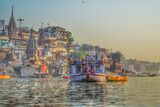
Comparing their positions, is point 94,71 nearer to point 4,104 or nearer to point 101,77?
point 101,77

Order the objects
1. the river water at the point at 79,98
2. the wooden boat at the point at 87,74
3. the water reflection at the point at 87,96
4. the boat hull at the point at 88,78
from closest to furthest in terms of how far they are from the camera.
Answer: the river water at the point at 79,98, the water reflection at the point at 87,96, the boat hull at the point at 88,78, the wooden boat at the point at 87,74

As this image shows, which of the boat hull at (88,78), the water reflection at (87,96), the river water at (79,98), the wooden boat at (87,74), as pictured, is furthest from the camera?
the wooden boat at (87,74)

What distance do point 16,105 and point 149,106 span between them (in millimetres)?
11437

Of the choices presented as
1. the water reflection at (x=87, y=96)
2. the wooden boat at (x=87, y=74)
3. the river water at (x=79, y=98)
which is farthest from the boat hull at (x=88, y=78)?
the water reflection at (x=87, y=96)

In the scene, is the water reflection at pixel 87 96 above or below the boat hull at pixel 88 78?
below

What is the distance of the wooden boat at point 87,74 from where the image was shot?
10631cm

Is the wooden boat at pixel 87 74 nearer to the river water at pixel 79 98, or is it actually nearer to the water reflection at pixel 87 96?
the river water at pixel 79 98

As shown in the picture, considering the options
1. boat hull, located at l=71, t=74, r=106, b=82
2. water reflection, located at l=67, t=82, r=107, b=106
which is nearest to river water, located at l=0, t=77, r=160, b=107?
water reflection, located at l=67, t=82, r=107, b=106

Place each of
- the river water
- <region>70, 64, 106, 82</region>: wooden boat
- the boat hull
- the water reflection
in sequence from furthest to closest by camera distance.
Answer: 1. <region>70, 64, 106, 82</region>: wooden boat
2. the boat hull
3. the water reflection
4. the river water

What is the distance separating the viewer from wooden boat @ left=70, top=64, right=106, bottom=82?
106312mm

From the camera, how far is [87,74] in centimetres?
10569

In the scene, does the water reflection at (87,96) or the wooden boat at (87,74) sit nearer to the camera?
the water reflection at (87,96)

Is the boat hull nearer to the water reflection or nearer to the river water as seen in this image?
the river water

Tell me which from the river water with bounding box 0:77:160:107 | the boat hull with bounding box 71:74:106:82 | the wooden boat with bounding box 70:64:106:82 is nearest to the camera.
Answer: the river water with bounding box 0:77:160:107
